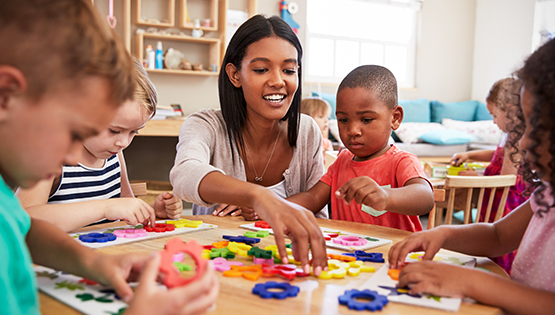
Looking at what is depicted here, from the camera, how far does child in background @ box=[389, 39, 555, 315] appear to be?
709 mm

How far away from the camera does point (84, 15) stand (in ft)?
1.76

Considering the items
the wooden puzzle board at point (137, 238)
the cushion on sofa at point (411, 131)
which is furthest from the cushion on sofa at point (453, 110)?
the wooden puzzle board at point (137, 238)

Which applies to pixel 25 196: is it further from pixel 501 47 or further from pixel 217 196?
pixel 501 47

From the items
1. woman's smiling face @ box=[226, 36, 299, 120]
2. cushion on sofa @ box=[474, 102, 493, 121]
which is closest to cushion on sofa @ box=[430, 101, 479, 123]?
cushion on sofa @ box=[474, 102, 493, 121]

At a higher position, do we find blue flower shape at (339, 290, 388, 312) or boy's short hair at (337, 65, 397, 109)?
boy's short hair at (337, 65, 397, 109)

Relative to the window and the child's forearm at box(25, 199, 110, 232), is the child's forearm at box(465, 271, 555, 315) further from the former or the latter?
the window

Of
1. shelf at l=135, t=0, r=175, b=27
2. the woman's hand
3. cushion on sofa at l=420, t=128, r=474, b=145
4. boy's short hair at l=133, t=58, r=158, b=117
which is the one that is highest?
shelf at l=135, t=0, r=175, b=27

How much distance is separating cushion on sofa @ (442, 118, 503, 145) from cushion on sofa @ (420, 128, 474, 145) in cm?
37

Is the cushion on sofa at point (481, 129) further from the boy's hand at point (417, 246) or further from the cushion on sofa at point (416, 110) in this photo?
the boy's hand at point (417, 246)

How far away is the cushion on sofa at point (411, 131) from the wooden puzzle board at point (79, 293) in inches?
189

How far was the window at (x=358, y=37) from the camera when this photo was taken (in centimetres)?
575

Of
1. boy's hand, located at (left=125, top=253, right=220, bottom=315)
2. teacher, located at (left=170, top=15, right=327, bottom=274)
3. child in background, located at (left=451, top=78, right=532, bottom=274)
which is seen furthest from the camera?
child in background, located at (left=451, top=78, right=532, bottom=274)

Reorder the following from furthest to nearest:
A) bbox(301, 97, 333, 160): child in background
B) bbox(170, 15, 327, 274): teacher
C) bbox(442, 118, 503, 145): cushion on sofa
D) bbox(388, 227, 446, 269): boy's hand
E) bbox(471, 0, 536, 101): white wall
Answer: bbox(471, 0, 536, 101): white wall
bbox(442, 118, 503, 145): cushion on sofa
bbox(301, 97, 333, 160): child in background
bbox(170, 15, 327, 274): teacher
bbox(388, 227, 446, 269): boy's hand

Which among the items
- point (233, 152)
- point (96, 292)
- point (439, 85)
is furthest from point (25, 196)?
point (439, 85)
